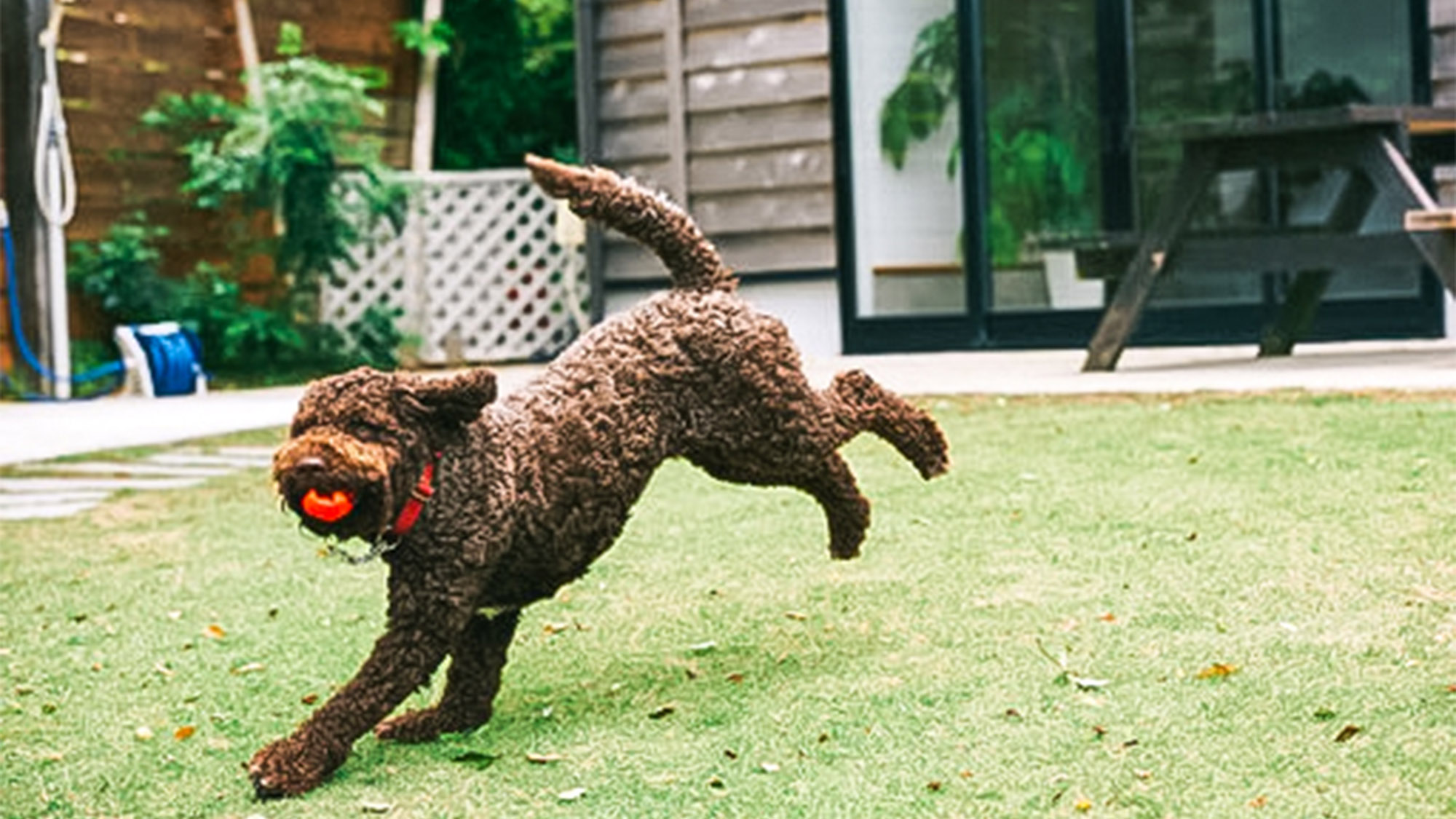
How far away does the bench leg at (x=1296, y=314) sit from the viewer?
830cm

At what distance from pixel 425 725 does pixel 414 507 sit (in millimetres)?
405

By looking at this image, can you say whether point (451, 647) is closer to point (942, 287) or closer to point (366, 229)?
point (942, 287)

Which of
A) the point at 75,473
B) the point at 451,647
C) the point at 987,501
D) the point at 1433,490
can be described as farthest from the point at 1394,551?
the point at 75,473

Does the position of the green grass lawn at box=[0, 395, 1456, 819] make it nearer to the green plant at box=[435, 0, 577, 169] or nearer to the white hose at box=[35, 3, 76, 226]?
the white hose at box=[35, 3, 76, 226]

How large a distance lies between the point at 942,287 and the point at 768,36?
1733 millimetres

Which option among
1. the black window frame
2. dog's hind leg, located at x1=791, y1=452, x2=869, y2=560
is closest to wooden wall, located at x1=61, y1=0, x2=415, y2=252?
the black window frame

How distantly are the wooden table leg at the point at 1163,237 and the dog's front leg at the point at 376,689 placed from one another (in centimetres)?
514

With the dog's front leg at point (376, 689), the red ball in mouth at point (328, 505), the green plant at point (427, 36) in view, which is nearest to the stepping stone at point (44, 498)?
the dog's front leg at point (376, 689)

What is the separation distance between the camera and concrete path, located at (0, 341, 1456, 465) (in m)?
7.28

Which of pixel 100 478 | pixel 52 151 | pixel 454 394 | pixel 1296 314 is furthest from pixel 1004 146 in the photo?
pixel 454 394

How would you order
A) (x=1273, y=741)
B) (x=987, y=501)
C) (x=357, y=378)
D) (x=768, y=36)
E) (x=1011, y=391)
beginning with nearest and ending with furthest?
(x=1273, y=741) < (x=357, y=378) < (x=987, y=501) < (x=1011, y=391) < (x=768, y=36)

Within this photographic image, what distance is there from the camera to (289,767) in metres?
2.89

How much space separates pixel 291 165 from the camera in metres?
11.3

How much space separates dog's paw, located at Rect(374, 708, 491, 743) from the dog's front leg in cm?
18
